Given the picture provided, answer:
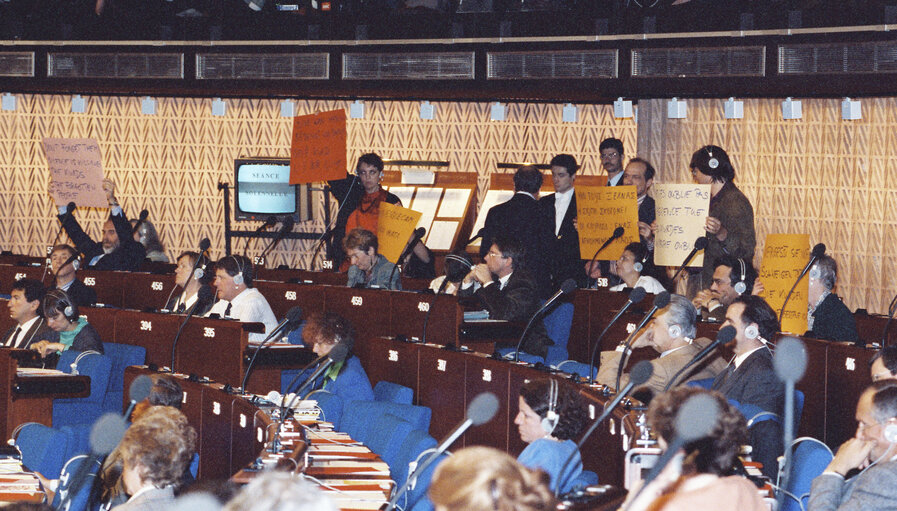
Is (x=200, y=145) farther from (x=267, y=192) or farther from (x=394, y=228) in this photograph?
(x=394, y=228)

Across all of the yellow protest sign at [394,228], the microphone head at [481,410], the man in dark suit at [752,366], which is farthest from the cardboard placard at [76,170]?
the microphone head at [481,410]

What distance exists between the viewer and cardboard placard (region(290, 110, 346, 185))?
29.2ft

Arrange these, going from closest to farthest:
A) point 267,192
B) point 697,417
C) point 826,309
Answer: point 697,417 → point 826,309 → point 267,192

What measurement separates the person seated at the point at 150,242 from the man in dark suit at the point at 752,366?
6.53 meters

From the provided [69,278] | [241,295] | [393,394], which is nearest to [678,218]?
[393,394]

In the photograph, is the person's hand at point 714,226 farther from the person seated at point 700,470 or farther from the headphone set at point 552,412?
the person seated at point 700,470

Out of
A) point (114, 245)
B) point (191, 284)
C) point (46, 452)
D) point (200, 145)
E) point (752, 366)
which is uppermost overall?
point (200, 145)

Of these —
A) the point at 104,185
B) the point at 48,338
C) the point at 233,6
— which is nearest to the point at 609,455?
the point at 48,338

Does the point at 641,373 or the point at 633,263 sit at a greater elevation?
the point at 633,263

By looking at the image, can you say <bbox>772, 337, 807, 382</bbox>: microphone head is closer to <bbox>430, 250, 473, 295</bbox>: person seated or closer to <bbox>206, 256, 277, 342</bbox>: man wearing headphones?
<bbox>430, 250, 473, 295</bbox>: person seated

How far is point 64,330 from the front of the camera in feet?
24.8

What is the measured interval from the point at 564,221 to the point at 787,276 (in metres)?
2.30

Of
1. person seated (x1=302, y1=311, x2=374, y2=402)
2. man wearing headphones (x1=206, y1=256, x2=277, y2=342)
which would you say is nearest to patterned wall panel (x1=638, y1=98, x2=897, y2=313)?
man wearing headphones (x1=206, y1=256, x2=277, y2=342)

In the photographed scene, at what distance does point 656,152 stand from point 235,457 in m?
5.26
